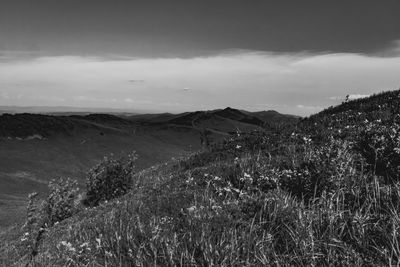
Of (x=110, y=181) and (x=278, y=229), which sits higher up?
(x=278, y=229)

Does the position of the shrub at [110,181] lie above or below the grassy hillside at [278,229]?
below

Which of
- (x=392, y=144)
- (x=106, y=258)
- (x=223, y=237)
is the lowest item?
(x=106, y=258)

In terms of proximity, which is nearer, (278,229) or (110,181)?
(278,229)

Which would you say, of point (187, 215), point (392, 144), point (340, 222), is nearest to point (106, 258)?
point (187, 215)

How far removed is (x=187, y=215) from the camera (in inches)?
228

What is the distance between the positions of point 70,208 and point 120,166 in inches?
270

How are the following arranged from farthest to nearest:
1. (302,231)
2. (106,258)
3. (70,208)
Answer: (70,208) < (106,258) < (302,231)

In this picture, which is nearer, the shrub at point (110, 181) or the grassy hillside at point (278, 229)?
the grassy hillside at point (278, 229)

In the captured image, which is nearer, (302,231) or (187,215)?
(302,231)

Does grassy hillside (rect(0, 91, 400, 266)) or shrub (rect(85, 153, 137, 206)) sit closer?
grassy hillside (rect(0, 91, 400, 266))

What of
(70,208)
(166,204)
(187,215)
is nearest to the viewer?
(187,215)

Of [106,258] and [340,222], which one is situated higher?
[340,222]

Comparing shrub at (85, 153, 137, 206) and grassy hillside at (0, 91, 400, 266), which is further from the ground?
grassy hillside at (0, 91, 400, 266)

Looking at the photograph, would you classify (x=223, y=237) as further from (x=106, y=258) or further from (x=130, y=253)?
(x=106, y=258)
